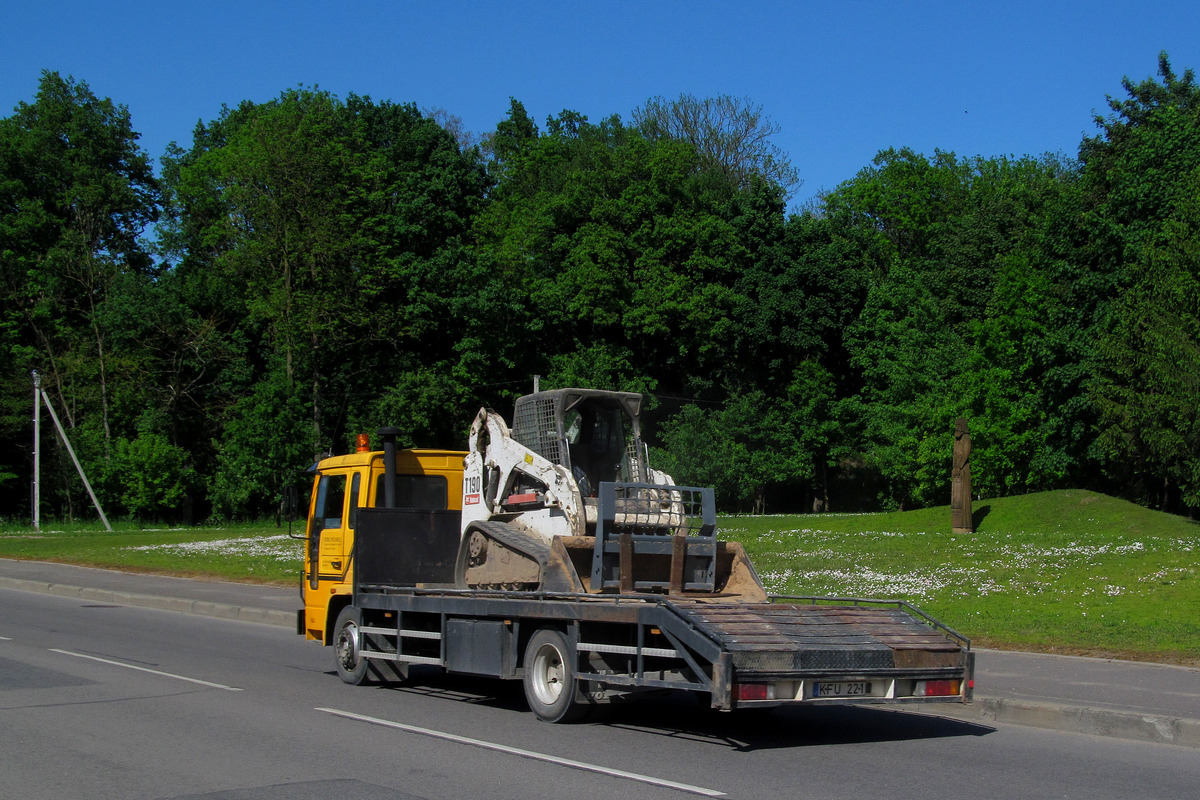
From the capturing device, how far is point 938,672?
8789mm

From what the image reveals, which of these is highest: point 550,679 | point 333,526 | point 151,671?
point 333,526

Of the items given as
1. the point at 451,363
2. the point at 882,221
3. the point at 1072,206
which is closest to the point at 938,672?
the point at 1072,206

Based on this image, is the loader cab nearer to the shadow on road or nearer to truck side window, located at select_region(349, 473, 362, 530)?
truck side window, located at select_region(349, 473, 362, 530)

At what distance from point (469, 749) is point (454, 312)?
47.5 m

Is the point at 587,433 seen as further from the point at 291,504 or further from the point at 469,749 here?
the point at 469,749

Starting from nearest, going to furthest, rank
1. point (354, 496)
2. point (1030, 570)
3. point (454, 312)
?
point (354, 496) < point (1030, 570) < point (454, 312)

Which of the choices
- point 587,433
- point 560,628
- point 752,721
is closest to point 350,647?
point 587,433

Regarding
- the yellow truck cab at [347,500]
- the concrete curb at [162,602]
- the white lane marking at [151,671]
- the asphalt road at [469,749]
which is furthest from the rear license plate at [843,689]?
the concrete curb at [162,602]

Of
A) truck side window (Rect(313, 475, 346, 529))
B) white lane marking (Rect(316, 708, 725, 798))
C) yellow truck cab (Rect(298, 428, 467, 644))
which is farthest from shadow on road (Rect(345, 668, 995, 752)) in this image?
truck side window (Rect(313, 475, 346, 529))

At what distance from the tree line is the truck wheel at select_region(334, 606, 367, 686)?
38.8 metres

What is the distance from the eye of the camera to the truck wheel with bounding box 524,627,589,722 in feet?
30.5

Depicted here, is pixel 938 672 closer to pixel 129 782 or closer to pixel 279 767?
pixel 279 767

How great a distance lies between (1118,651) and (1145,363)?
86.8 feet

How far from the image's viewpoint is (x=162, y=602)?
21.5 meters
